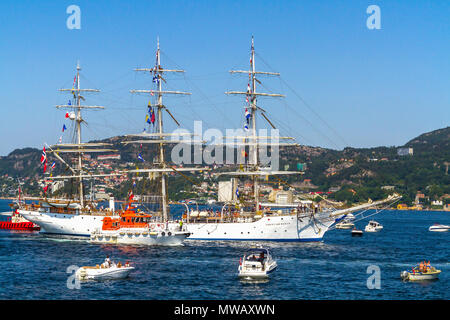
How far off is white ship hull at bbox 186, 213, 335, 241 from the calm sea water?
2990mm

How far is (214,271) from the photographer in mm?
55156

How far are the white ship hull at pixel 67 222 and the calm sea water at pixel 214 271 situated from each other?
8507mm

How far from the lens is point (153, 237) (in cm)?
7625

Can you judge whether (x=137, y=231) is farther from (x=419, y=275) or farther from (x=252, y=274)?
(x=419, y=275)

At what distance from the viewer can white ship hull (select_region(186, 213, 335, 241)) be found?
81000 mm

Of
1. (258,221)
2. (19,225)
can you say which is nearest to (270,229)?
(258,221)

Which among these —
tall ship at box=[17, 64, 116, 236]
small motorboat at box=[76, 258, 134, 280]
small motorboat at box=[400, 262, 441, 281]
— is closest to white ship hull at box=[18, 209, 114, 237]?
tall ship at box=[17, 64, 116, 236]

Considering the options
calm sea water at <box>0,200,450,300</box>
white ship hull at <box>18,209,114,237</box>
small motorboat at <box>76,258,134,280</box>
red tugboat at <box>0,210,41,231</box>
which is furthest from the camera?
red tugboat at <box>0,210,41,231</box>

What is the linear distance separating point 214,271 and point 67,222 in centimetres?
4510

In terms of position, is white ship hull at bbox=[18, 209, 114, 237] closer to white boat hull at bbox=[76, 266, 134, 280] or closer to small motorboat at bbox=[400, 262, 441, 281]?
white boat hull at bbox=[76, 266, 134, 280]
